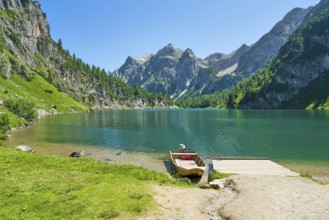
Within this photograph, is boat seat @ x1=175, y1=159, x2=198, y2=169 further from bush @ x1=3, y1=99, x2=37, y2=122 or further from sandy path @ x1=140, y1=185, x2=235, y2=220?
bush @ x1=3, y1=99, x2=37, y2=122

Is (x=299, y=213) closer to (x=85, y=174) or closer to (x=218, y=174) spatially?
(x=218, y=174)

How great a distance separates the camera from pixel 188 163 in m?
51.5

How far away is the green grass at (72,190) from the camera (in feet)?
69.2

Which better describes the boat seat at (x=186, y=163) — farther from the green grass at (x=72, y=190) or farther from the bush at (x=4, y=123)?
the bush at (x=4, y=123)

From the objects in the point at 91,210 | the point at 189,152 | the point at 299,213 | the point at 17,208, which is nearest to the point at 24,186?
the point at 17,208

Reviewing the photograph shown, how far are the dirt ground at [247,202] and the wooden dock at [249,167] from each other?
811 cm

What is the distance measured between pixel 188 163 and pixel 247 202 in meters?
25.5

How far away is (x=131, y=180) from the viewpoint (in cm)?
3088

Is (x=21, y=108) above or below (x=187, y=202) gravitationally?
above

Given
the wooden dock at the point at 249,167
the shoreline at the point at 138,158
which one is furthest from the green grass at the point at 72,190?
the shoreline at the point at 138,158

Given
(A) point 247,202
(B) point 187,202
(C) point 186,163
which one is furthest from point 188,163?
(B) point 187,202

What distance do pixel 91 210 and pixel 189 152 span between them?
38.8 meters

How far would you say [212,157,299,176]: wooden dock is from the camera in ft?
137

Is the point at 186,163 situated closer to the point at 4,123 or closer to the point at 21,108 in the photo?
the point at 4,123
